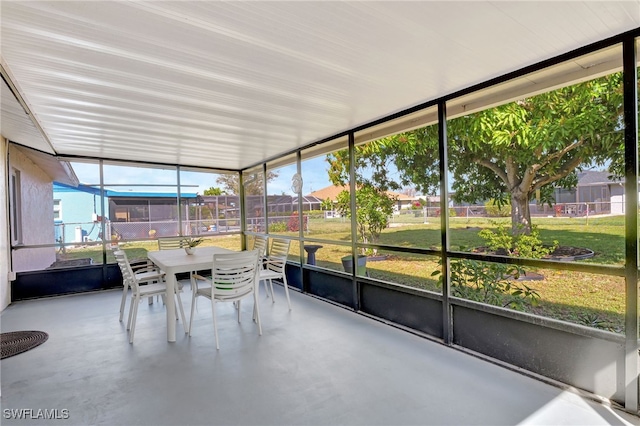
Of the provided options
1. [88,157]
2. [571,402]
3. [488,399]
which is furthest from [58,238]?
[571,402]

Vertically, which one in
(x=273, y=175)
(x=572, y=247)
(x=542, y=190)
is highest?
(x=273, y=175)

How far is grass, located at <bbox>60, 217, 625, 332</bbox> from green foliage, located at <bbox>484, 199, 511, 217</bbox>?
122mm

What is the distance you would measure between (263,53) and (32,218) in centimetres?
557

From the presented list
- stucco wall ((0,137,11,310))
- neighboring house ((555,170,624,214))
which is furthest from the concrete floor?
neighboring house ((555,170,624,214))

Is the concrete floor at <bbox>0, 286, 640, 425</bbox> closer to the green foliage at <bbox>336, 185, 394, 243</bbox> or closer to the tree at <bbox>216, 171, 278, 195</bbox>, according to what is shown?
the green foliage at <bbox>336, 185, 394, 243</bbox>

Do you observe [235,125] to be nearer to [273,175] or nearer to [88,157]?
[273,175]

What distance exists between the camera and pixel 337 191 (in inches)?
268

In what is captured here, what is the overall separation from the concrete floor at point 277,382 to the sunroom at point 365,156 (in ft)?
0.26

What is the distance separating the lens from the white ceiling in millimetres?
1630

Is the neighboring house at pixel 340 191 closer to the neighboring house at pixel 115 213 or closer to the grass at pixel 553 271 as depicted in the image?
the grass at pixel 553 271

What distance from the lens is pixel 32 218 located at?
5316 millimetres

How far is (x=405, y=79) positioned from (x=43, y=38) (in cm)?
238

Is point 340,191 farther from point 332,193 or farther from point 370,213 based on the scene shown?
point 370,213

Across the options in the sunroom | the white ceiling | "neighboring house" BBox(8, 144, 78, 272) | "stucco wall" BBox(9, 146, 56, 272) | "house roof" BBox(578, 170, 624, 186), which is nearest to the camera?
the white ceiling
